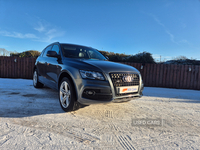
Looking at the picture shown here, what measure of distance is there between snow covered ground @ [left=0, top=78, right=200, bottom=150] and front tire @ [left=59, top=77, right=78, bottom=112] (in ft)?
0.51

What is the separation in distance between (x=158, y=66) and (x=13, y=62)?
9983mm

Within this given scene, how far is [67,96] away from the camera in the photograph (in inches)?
118

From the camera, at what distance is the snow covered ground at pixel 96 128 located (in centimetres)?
186

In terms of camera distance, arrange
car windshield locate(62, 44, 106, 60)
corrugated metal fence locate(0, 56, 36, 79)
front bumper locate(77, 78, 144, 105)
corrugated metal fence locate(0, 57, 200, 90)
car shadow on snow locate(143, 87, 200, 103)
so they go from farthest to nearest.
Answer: corrugated metal fence locate(0, 56, 36, 79), corrugated metal fence locate(0, 57, 200, 90), car shadow on snow locate(143, 87, 200, 103), car windshield locate(62, 44, 106, 60), front bumper locate(77, 78, 144, 105)

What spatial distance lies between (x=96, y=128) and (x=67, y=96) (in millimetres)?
1032

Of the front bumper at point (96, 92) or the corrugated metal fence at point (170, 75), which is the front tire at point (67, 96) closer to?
the front bumper at point (96, 92)

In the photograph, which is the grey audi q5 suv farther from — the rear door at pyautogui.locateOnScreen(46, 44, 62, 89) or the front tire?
the rear door at pyautogui.locateOnScreen(46, 44, 62, 89)

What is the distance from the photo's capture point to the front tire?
2793 mm

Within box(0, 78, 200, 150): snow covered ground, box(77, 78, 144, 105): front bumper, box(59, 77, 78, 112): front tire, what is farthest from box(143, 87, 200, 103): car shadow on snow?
box(59, 77, 78, 112): front tire

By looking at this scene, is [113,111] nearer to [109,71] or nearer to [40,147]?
[109,71]

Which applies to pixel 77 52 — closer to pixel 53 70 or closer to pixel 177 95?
pixel 53 70

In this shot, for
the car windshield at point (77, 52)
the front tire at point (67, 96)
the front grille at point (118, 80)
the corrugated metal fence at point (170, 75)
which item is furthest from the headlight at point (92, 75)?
the corrugated metal fence at point (170, 75)

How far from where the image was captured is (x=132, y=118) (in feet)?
9.28

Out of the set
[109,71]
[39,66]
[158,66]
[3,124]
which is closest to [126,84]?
[109,71]
